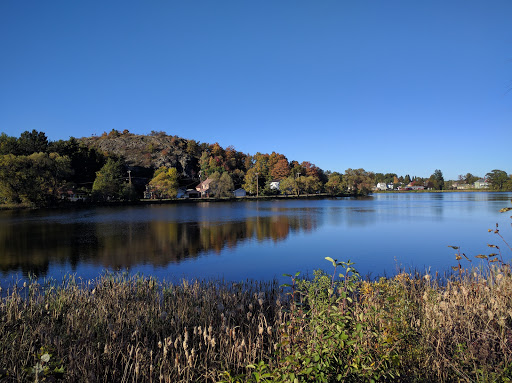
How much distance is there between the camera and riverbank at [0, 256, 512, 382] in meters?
3.37

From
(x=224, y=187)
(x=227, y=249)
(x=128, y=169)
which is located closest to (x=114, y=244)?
(x=227, y=249)

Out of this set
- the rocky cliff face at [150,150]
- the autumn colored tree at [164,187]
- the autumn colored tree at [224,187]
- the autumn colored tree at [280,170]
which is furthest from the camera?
the rocky cliff face at [150,150]

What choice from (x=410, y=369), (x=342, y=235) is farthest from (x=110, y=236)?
(x=410, y=369)

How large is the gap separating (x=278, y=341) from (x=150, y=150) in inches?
6089

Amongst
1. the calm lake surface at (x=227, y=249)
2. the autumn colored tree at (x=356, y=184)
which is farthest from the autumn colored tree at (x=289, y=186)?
the calm lake surface at (x=227, y=249)

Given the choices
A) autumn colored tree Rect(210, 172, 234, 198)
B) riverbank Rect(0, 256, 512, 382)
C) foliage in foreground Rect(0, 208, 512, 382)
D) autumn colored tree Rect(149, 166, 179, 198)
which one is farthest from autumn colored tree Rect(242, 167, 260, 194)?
foliage in foreground Rect(0, 208, 512, 382)

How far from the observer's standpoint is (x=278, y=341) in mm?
5070

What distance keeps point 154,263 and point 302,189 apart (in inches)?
3833

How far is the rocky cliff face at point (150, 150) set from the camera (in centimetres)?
14038

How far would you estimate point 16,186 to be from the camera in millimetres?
54812

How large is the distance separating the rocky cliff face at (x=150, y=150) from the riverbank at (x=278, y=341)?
12755cm

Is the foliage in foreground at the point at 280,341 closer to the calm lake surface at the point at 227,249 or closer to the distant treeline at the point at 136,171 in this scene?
the calm lake surface at the point at 227,249

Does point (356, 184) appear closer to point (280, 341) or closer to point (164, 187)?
point (164, 187)

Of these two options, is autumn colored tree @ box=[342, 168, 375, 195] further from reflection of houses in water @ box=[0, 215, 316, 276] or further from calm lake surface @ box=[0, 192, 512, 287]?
reflection of houses in water @ box=[0, 215, 316, 276]
